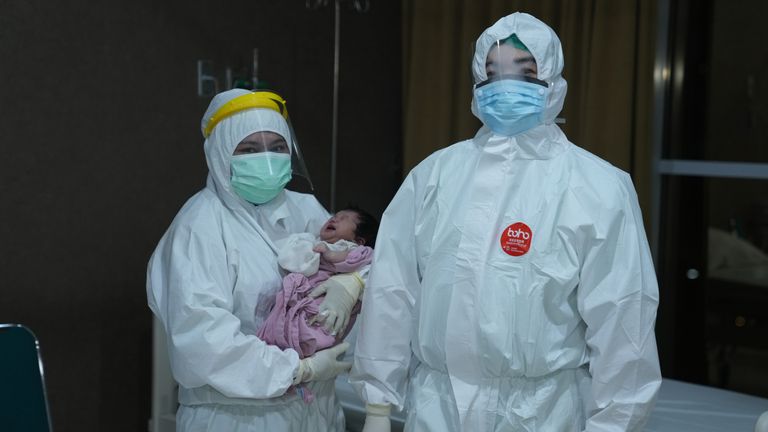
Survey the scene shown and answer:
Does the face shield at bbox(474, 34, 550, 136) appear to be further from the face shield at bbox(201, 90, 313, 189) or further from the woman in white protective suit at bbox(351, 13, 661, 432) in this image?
the face shield at bbox(201, 90, 313, 189)

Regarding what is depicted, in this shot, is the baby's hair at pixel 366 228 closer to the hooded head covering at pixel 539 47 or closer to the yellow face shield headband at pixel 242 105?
the yellow face shield headband at pixel 242 105

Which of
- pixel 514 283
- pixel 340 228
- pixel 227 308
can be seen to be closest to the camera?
pixel 514 283

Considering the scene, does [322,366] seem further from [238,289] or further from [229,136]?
[229,136]

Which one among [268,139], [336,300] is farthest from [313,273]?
[268,139]

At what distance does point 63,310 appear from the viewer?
2.88 m

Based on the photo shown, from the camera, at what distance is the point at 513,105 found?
5.70ft

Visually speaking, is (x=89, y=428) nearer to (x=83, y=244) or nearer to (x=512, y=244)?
(x=83, y=244)

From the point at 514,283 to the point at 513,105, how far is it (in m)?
0.36

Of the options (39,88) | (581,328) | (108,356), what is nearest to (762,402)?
(581,328)

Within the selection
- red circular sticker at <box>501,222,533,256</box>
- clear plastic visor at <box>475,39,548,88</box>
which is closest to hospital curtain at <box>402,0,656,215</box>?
clear plastic visor at <box>475,39,548,88</box>

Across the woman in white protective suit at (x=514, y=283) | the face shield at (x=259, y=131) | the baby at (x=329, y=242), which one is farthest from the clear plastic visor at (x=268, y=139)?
the woman in white protective suit at (x=514, y=283)

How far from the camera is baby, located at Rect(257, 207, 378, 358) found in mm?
2035

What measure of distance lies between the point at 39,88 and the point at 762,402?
255 cm

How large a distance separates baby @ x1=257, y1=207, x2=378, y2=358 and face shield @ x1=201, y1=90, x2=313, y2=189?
19 cm
